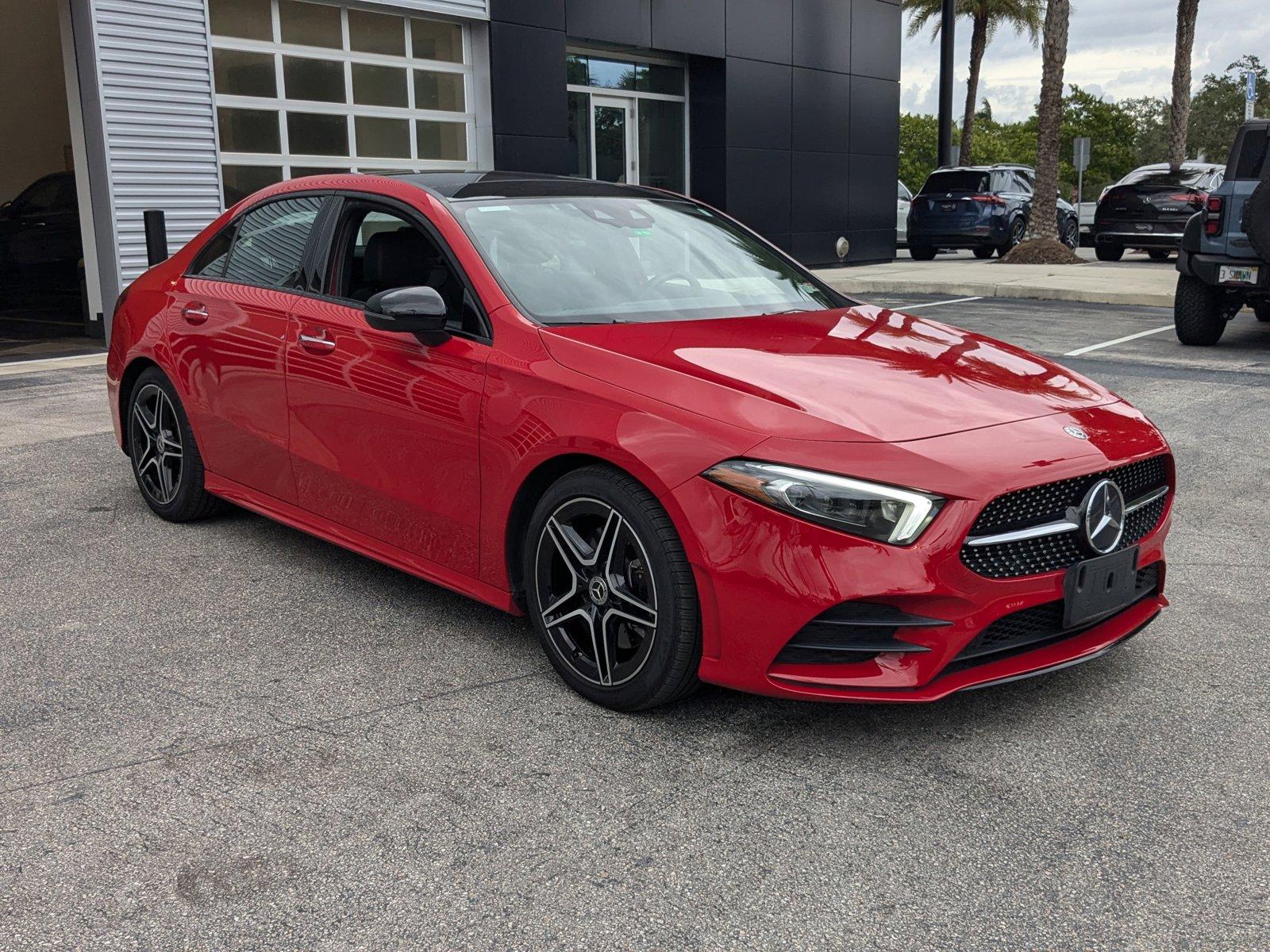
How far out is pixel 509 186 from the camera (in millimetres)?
4605

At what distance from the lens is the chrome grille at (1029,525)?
3.13 metres

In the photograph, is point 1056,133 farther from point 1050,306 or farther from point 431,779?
point 431,779

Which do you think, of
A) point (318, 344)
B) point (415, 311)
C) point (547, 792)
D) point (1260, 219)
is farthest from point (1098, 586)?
point (1260, 219)

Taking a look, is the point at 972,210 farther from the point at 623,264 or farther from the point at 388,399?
the point at 388,399

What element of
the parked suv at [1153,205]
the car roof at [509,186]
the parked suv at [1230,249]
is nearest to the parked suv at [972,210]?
the parked suv at [1153,205]

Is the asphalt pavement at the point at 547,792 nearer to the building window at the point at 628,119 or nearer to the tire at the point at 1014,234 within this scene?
the building window at the point at 628,119

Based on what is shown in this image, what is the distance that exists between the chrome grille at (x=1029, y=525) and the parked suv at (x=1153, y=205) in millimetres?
20426

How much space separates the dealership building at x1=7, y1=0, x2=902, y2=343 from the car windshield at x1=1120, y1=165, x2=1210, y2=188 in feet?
14.7

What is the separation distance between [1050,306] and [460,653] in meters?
12.7

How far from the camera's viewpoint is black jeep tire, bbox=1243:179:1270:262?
976 cm

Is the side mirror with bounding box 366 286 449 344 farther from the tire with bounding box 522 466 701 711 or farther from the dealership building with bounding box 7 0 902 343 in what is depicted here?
the dealership building with bounding box 7 0 902 343

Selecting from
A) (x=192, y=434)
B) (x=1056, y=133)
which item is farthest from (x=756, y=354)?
(x=1056, y=133)

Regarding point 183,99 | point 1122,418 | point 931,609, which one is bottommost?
point 931,609

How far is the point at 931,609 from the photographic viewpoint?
309 cm
